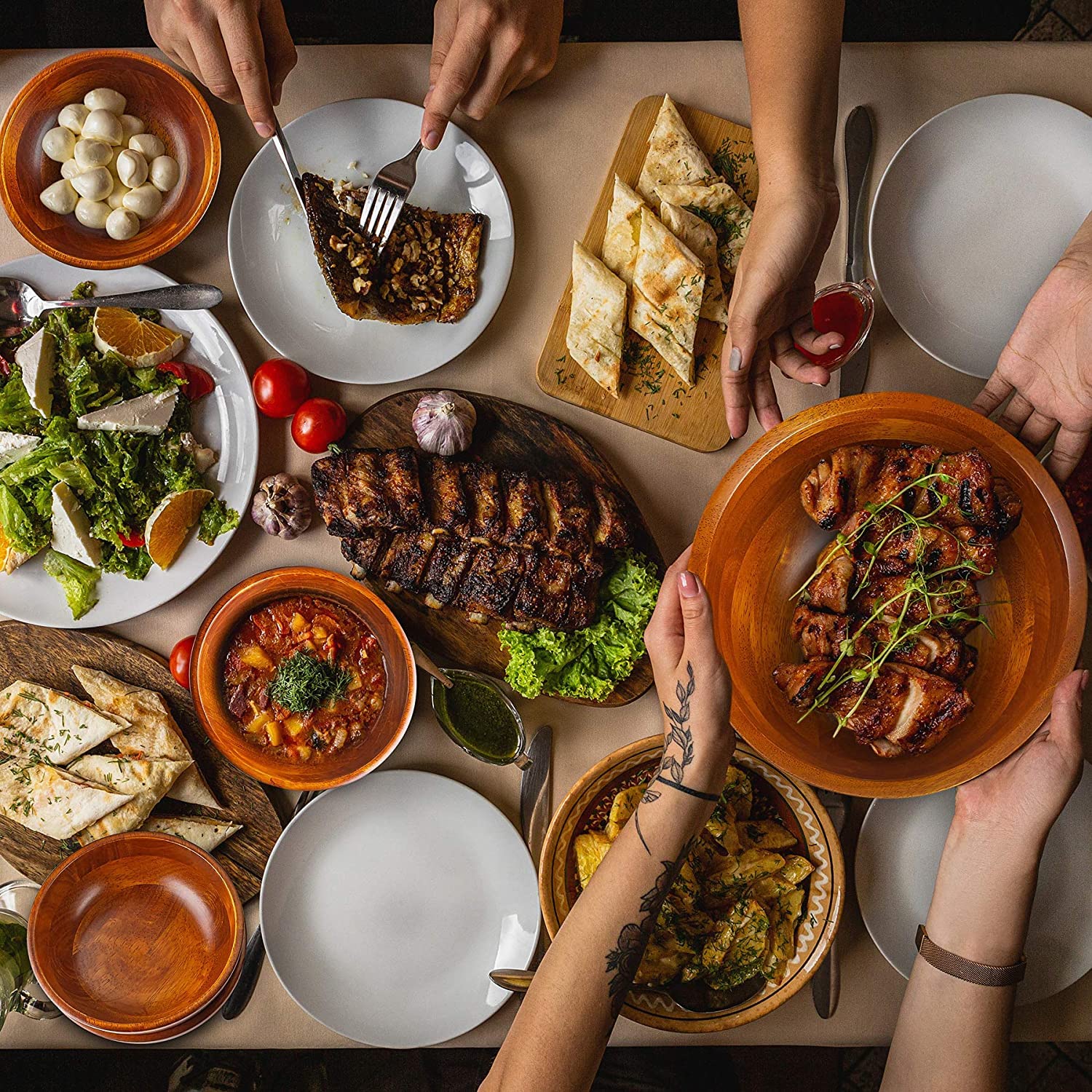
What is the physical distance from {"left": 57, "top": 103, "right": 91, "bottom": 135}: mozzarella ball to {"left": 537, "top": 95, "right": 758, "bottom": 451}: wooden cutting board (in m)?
1.54

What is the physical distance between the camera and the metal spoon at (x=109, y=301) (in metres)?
2.73

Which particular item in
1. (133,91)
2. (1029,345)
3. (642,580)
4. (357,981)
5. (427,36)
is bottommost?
(357,981)

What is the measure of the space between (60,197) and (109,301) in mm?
315

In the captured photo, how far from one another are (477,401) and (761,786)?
154cm

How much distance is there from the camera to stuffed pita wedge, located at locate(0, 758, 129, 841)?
274cm

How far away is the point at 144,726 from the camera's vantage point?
282 cm

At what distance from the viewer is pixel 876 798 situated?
8.54ft

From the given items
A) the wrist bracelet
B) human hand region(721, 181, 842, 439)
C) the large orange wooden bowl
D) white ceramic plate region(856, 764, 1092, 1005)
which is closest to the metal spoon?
human hand region(721, 181, 842, 439)

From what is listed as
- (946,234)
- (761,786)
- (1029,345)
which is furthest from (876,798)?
(946,234)

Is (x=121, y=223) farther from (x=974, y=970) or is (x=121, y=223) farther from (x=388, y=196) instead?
(x=974, y=970)

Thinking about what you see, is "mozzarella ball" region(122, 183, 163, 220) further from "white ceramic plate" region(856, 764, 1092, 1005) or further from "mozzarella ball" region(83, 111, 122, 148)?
"white ceramic plate" region(856, 764, 1092, 1005)

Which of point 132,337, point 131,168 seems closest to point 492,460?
point 132,337

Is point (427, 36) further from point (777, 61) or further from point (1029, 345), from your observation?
point (1029, 345)

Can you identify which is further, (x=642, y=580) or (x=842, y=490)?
(x=642, y=580)
